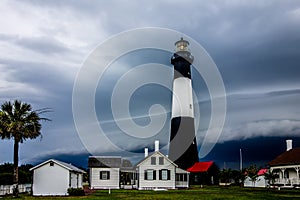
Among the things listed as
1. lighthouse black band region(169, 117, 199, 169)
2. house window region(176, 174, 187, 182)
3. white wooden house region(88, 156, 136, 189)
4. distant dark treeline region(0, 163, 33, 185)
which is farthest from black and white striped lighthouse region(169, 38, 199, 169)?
distant dark treeline region(0, 163, 33, 185)

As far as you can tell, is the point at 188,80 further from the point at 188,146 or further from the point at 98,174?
the point at 98,174

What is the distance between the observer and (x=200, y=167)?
56000 millimetres

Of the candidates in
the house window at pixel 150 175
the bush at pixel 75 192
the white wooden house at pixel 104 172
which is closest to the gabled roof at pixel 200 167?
the house window at pixel 150 175

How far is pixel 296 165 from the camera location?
143 feet

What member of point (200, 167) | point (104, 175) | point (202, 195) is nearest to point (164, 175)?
point (104, 175)

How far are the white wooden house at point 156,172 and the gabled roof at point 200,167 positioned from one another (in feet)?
31.6

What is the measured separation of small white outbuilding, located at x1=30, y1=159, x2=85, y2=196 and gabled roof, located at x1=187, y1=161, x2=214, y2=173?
Answer: 2550 cm

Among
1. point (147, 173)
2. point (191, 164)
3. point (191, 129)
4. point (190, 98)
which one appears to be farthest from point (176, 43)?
point (147, 173)

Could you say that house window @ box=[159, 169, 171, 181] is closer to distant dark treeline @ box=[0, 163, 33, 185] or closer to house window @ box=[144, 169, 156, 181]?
house window @ box=[144, 169, 156, 181]

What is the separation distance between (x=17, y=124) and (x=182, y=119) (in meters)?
27.9

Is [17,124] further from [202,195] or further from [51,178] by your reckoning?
[202,195]

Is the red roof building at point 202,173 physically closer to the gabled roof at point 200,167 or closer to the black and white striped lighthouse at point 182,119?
the gabled roof at point 200,167

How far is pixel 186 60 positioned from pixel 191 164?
1432cm

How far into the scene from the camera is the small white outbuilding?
33.0m
